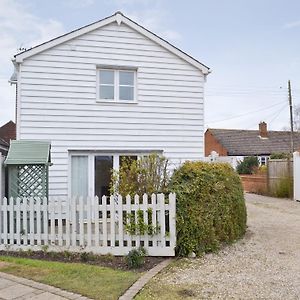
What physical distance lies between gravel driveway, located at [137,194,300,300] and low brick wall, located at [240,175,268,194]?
1131cm

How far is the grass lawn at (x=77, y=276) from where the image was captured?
5.20 metres

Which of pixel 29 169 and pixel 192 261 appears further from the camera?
pixel 29 169

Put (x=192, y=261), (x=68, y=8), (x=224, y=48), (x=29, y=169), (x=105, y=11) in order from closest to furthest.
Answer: (x=192, y=261)
(x=29, y=169)
(x=68, y=8)
(x=105, y=11)
(x=224, y=48)

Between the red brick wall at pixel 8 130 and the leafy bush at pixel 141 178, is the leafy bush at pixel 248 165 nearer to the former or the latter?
the red brick wall at pixel 8 130

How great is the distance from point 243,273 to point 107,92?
7517 mm

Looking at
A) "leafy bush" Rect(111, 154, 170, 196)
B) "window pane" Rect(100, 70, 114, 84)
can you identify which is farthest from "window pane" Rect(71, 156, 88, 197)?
"leafy bush" Rect(111, 154, 170, 196)

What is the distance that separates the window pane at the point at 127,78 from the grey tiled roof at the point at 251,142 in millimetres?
26854

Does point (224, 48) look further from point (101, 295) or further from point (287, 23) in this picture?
point (101, 295)

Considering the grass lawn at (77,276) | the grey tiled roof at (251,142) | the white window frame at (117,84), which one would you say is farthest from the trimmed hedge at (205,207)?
the grey tiled roof at (251,142)

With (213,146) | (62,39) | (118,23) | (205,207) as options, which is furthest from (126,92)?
(213,146)

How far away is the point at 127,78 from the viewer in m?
12.1

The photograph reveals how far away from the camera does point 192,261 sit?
6.87m

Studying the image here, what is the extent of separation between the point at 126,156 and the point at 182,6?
203 inches

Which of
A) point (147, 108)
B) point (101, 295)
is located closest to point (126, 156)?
point (147, 108)
